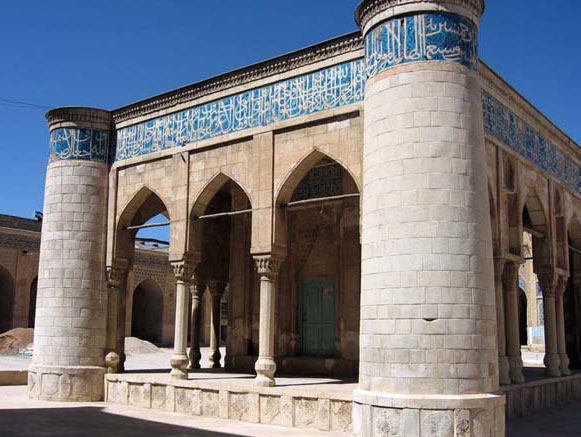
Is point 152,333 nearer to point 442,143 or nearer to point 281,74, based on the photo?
point 281,74

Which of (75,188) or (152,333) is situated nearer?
(75,188)

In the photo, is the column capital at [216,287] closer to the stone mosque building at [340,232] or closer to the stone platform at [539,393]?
the stone mosque building at [340,232]

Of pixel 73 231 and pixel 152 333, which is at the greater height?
pixel 73 231

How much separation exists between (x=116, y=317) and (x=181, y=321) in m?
2.30

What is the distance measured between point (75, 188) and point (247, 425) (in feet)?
21.4

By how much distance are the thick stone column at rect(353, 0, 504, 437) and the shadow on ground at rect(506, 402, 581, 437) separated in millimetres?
1621

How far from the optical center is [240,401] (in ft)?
37.2

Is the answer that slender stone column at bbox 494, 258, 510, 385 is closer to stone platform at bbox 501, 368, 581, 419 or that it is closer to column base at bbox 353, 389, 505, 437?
stone platform at bbox 501, 368, 581, 419

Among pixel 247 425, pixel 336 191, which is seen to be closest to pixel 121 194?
pixel 336 191

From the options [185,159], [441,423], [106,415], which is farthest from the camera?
[185,159]

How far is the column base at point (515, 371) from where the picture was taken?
39.4ft

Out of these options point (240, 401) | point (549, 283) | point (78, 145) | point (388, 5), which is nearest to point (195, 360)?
point (240, 401)

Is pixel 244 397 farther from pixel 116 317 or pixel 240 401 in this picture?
pixel 116 317

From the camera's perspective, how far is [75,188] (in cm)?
1447
